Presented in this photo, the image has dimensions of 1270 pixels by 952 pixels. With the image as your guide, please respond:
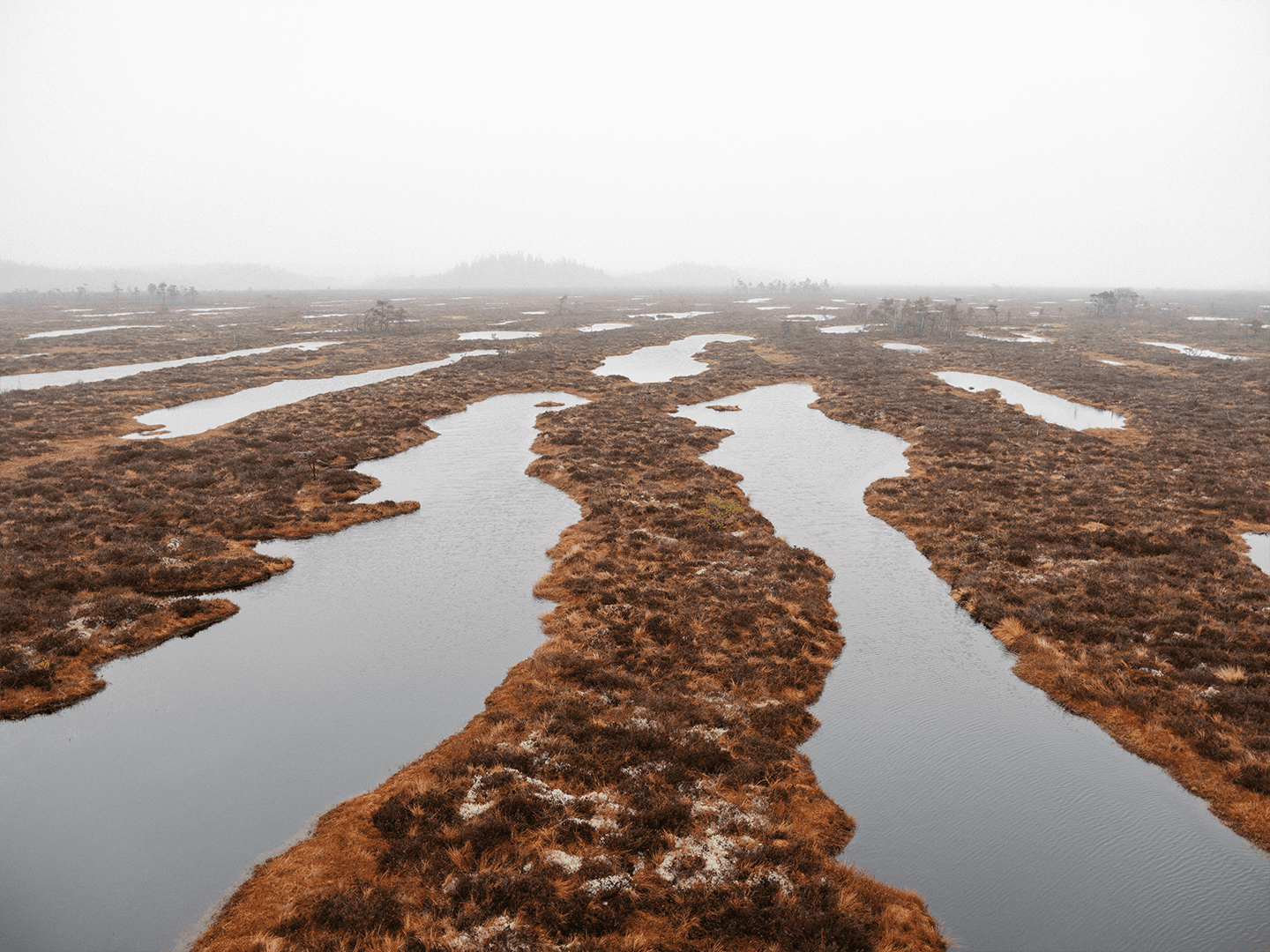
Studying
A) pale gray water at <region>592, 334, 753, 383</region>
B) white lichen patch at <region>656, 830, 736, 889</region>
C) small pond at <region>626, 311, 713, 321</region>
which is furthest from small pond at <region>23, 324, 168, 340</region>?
white lichen patch at <region>656, 830, 736, 889</region>

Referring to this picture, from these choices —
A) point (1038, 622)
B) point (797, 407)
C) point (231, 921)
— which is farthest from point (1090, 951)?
point (797, 407)

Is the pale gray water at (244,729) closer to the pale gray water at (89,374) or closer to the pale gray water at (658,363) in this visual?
the pale gray water at (658,363)

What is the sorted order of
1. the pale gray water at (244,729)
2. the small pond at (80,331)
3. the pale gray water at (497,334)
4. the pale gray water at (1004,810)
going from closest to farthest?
the pale gray water at (1004,810) < the pale gray water at (244,729) < the small pond at (80,331) < the pale gray water at (497,334)

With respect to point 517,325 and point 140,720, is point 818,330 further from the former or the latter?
point 140,720

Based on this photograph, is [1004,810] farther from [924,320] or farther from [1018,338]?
[924,320]

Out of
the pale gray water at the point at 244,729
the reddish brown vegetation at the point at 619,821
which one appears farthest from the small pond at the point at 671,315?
the reddish brown vegetation at the point at 619,821

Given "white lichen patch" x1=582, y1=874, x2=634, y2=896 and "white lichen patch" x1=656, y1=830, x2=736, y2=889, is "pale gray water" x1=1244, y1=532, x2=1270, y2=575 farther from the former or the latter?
"white lichen patch" x1=582, y1=874, x2=634, y2=896
